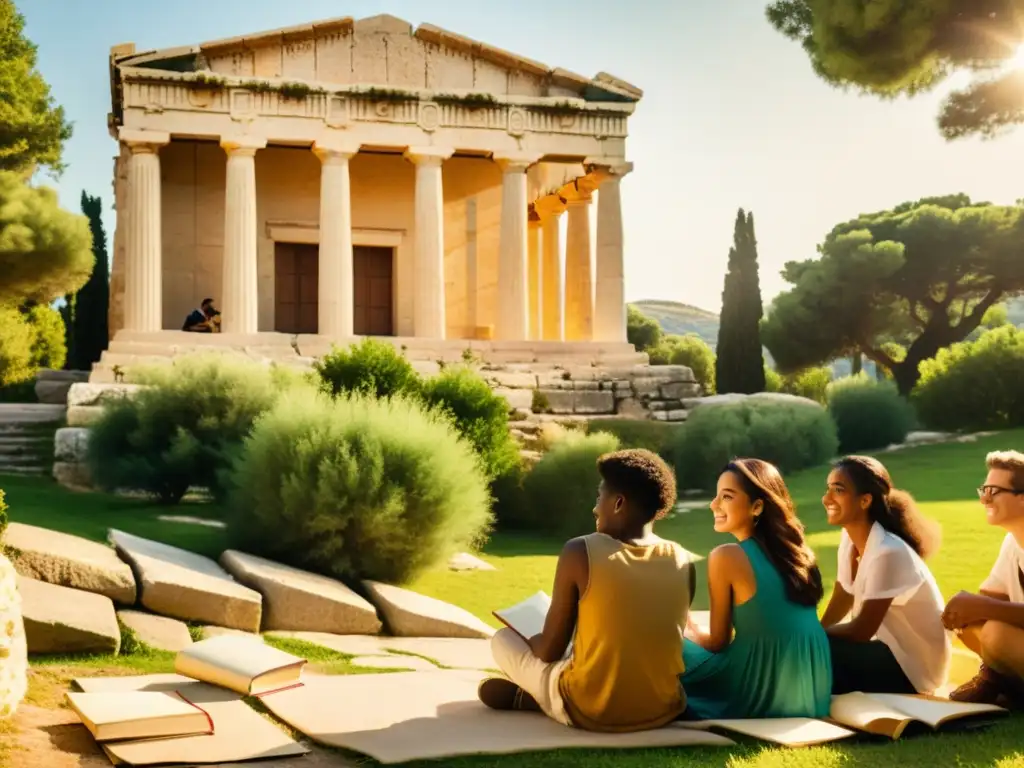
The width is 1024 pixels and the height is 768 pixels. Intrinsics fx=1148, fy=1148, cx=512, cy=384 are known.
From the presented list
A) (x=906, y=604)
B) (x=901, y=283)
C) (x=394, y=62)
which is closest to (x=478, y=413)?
(x=906, y=604)

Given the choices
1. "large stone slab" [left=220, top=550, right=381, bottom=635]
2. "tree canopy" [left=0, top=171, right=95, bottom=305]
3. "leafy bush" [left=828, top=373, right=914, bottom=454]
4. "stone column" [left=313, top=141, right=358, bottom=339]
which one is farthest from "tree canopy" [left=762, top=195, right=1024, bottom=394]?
"large stone slab" [left=220, top=550, right=381, bottom=635]

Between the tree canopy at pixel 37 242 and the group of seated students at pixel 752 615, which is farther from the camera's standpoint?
the tree canopy at pixel 37 242

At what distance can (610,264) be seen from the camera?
2533 cm

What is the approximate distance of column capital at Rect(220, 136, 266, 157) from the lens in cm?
2339

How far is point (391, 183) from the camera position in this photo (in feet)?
89.2

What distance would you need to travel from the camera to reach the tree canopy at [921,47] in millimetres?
13750

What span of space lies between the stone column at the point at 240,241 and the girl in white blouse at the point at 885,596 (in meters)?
18.5

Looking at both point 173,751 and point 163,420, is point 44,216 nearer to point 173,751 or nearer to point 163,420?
point 163,420

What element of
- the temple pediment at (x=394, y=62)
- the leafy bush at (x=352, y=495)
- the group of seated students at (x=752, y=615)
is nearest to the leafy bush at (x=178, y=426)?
the leafy bush at (x=352, y=495)

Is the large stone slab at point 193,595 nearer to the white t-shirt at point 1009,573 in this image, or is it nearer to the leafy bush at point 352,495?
the leafy bush at point 352,495

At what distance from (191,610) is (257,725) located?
10.2 ft

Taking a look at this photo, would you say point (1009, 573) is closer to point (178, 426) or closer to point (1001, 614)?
point (1001, 614)

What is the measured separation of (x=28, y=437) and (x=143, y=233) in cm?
643

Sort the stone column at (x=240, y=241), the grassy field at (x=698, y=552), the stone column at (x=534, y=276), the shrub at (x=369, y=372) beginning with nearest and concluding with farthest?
the grassy field at (x=698, y=552) < the shrub at (x=369, y=372) < the stone column at (x=240, y=241) < the stone column at (x=534, y=276)
